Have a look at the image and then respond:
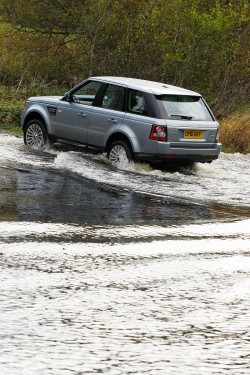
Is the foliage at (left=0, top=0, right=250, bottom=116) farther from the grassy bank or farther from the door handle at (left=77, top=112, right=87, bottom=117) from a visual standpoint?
the door handle at (left=77, top=112, right=87, bottom=117)

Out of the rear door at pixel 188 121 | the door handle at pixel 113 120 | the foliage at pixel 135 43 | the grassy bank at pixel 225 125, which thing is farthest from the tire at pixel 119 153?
the foliage at pixel 135 43

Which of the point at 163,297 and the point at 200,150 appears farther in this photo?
the point at 200,150

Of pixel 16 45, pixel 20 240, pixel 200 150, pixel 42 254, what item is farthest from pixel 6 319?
pixel 16 45

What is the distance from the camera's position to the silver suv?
54.2ft

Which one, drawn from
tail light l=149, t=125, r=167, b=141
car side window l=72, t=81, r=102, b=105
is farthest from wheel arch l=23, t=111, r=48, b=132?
tail light l=149, t=125, r=167, b=141

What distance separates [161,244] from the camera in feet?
32.6

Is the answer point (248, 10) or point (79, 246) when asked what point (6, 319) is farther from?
point (248, 10)

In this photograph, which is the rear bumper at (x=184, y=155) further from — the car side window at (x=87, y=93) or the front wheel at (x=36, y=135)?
the front wheel at (x=36, y=135)

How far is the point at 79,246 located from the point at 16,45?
23097 millimetres

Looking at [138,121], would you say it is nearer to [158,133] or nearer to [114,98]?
[158,133]

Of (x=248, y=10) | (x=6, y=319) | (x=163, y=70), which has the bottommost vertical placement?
(x=6, y=319)

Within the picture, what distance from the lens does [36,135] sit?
19109mm

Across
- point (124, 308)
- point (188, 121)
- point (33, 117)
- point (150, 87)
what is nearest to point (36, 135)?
point (33, 117)

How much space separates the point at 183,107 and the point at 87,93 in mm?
2373
